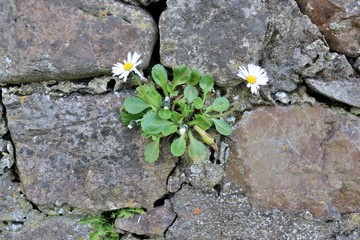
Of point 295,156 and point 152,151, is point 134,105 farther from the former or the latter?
point 295,156

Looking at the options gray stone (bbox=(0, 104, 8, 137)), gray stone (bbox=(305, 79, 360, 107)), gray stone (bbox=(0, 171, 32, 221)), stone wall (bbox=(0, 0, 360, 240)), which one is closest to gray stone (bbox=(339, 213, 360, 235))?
stone wall (bbox=(0, 0, 360, 240))

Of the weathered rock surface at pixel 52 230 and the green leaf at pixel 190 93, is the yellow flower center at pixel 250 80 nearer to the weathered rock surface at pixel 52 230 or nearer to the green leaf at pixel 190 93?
the green leaf at pixel 190 93

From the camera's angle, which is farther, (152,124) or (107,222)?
(107,222)

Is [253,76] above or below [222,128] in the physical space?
above

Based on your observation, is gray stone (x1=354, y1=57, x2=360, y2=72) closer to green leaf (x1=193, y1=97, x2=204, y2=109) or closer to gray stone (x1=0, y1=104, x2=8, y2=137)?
green leaf (x1=193, y1=97, x2=204, y2=109)

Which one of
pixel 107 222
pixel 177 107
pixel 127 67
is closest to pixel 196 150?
pixel 177 107

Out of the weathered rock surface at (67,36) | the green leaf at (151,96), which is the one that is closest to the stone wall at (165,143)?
→ the weathered rock surface at (67,36)
